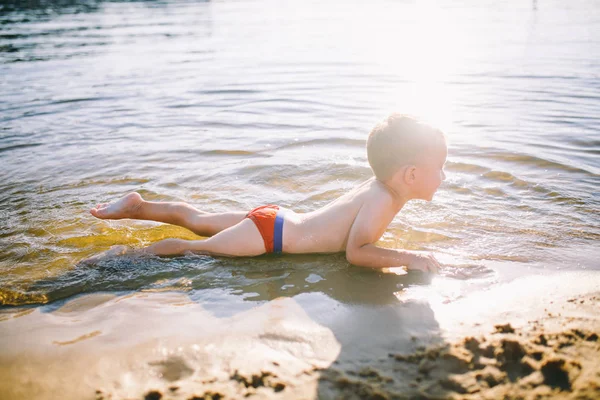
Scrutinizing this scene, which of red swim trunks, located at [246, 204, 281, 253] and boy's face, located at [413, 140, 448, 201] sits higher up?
boy's face, located at [413, 140, 448, 201]

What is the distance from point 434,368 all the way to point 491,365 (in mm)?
233

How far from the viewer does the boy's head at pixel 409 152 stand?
3.38 m

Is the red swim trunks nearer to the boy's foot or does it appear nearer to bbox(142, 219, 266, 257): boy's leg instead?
bbox(142, 219, 266, 257): boy's leg

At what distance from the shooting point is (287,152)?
20.5 ft

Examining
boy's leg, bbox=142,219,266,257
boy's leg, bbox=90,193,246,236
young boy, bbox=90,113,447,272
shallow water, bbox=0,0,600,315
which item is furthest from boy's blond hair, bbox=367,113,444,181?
boy's leg, bbox=90,193,246,236

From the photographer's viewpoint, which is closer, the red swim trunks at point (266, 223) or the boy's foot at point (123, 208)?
the red swim trunks at point (266, 223)

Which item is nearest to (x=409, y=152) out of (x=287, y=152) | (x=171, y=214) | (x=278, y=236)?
(x=278, y=236)

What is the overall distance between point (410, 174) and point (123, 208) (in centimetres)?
223

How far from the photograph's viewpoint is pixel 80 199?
5004 millimetres

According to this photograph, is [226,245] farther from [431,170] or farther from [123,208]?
[431,170]

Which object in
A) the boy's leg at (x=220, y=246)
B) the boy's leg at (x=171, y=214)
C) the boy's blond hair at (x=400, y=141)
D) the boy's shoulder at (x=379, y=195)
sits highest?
the boy's blond hair at (x=400, y=141)

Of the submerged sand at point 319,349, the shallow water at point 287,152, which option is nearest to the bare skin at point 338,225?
the shallow water at point 287,152

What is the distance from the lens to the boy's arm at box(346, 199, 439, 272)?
3.30 metres

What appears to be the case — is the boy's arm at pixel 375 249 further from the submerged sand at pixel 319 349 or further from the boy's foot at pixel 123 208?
the boy's foot at pixel 123 208
